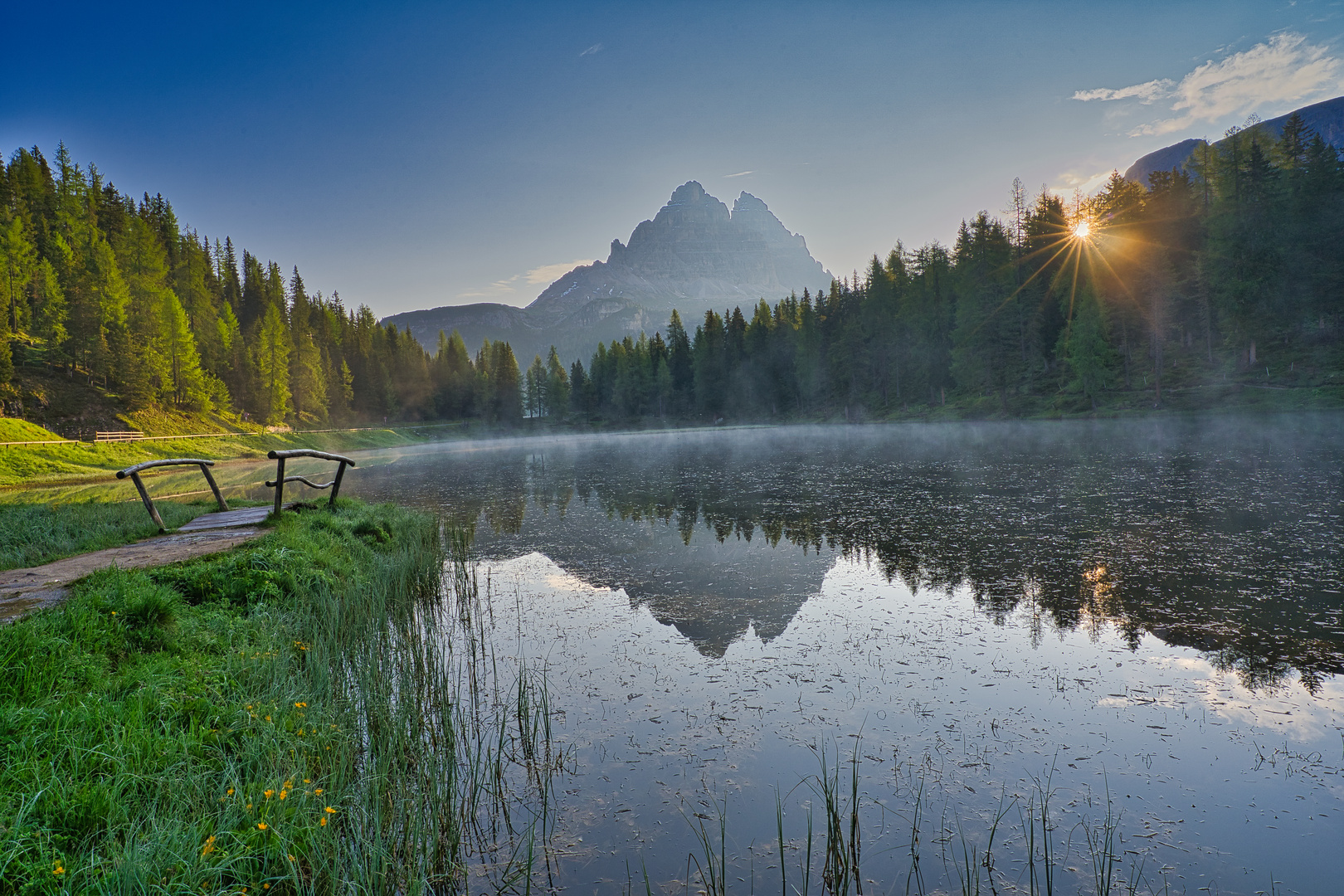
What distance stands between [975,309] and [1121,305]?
10.9m

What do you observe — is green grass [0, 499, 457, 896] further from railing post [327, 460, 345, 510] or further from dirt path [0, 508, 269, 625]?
railing post [327, 460, 345, 510]

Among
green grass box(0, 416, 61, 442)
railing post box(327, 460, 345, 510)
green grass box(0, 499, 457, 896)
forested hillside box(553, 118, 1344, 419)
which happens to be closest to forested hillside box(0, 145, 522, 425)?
green grass box(0, 416, 61, 442)

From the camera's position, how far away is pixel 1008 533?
526 inches

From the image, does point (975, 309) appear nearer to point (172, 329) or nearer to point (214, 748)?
point (214, 748)

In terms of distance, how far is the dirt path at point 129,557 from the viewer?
6.33 meters

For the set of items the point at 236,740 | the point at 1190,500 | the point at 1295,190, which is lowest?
the point at 1190,500

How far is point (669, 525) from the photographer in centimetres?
1705

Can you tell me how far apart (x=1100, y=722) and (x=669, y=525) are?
1214 cm

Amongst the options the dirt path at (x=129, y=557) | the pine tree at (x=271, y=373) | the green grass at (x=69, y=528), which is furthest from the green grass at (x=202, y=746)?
the pine tree at (x=271, y=373)

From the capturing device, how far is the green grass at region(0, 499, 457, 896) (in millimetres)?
3213

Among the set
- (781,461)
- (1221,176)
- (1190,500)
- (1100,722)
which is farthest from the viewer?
(1221,176)

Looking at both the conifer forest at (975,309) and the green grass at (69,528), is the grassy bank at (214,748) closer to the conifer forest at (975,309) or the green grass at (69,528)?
the green grass at (69,528)

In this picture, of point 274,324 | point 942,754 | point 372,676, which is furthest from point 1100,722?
point 274,324

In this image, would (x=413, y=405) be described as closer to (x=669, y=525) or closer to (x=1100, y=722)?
(x=669, y=525)
